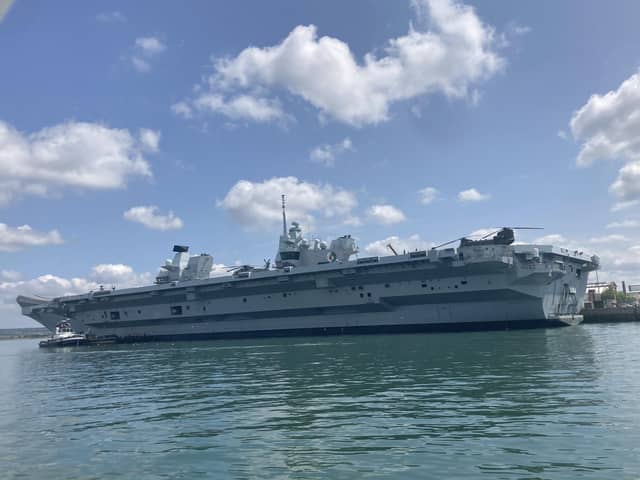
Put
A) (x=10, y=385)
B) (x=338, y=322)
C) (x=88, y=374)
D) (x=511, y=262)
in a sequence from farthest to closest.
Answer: (x=338, y=322)
(x=511, y=262)
(x=88, y=374)
(x=10, y=385)

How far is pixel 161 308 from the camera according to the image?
46.0 meters

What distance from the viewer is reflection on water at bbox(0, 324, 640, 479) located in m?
6.82

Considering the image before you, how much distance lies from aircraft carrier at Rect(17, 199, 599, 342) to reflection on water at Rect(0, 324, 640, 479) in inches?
610

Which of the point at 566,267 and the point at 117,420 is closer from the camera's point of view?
the point at 117,420

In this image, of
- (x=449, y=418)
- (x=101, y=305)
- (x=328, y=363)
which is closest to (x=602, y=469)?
(x=449, y=418)

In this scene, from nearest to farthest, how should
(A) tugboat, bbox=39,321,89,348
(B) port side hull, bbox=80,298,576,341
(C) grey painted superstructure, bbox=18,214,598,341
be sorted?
(C) grey painted superstructure, bbox=18,214,598,341 < (B) port side hull, bbox=80,298,576,341 < (A) tugboat, bbox=39,321,89,348

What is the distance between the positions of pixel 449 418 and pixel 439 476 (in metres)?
3.04

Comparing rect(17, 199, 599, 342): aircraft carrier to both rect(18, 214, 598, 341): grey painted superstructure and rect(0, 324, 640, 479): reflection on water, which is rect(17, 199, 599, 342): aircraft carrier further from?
rect(0, 324, 640, 479): reflection on water

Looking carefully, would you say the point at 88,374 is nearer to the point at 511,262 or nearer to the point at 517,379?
the point at 517,379

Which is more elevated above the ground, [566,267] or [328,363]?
[566,267]

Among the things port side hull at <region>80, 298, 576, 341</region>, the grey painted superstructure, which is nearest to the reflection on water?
the grey painted superstructure

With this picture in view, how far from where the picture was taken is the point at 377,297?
120 feet

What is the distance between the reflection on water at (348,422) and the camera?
269 inches

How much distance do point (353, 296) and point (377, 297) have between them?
185 centimetres
